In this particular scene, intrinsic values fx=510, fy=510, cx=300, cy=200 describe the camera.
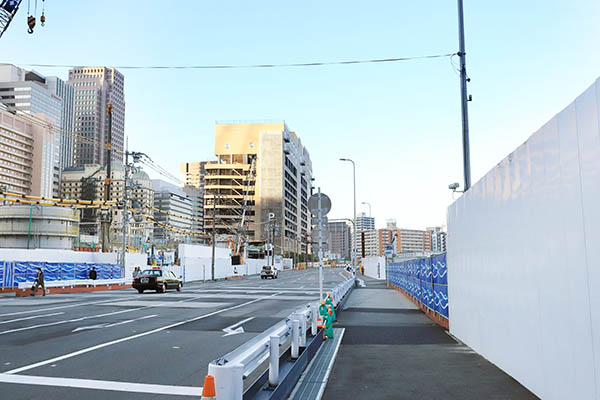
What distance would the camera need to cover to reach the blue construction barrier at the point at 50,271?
3066cm

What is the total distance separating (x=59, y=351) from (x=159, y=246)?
105 meters

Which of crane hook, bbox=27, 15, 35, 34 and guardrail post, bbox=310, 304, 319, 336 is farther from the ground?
crane hook, bbox=27, 15, 35, 34

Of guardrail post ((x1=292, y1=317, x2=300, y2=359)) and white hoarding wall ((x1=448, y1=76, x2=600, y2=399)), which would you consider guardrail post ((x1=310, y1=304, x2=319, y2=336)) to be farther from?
white hoarding wall ((x1=448, y1=76, x2=600, y2=399))

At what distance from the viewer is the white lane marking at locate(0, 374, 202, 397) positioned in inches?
276

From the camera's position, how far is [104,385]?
7297 millimetres

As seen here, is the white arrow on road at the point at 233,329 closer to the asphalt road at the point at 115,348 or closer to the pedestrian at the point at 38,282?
the asphalt road at the point at 115,348

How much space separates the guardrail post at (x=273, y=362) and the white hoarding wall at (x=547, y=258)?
329 cm

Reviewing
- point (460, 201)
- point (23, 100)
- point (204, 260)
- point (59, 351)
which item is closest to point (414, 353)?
point (460, 201)

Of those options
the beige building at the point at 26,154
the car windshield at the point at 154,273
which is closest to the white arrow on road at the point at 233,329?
the car windshield at the point at 154,273

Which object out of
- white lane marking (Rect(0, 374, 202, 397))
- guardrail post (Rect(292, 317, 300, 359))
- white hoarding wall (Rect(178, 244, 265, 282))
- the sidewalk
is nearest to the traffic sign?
the sidewalk

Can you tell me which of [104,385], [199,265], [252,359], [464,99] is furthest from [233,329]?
[199,265]

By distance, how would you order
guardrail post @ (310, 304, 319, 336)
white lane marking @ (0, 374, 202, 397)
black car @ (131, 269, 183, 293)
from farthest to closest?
black car @ (131, 269, 183, 293)
guardrail post @ (310, 304, 319, 336)
white lane marking @ (0, 374, 202, 397)

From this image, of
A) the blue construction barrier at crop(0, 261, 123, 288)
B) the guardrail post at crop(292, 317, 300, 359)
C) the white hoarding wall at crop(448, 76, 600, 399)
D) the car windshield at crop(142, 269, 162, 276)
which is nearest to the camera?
the white hoarding wall at crop(448, 76, 600, 399)

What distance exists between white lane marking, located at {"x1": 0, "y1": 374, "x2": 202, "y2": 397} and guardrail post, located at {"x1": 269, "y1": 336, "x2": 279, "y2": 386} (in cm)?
115
